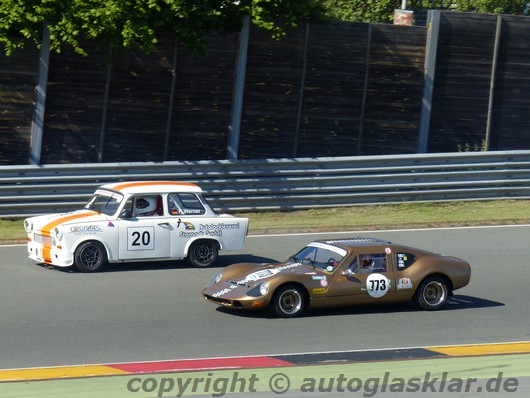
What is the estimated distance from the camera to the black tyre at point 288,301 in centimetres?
1328

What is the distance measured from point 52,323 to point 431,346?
4.85 m

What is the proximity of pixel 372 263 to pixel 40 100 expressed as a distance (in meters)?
9.99

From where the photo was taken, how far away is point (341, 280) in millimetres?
13578

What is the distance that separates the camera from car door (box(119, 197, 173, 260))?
16062 millimetres

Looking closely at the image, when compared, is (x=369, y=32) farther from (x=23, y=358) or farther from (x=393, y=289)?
(x=23, y=358)

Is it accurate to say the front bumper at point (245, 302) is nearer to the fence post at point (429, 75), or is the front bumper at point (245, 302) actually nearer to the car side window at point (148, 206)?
the car side window at point (148, 206)

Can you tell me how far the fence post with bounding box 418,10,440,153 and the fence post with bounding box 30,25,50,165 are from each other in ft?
29.5

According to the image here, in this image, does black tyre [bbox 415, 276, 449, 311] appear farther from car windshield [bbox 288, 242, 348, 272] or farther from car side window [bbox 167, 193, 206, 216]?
car side window [bbox 167, 193, 206, 216]

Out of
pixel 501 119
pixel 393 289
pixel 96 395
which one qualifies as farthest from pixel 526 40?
pixel 96 395

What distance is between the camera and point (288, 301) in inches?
529

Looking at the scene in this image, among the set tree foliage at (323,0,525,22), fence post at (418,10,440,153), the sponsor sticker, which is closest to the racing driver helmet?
the sponsor sticker

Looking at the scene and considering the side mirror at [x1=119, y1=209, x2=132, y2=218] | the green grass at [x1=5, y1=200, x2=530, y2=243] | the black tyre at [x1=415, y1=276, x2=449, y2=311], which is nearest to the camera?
the black tyre at [x1=415, y1=276, x2=449, y2=311]

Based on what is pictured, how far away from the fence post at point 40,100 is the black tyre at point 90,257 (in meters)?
5.80

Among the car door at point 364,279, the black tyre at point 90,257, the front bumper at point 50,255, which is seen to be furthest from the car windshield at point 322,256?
the front bumper at point 50,255
